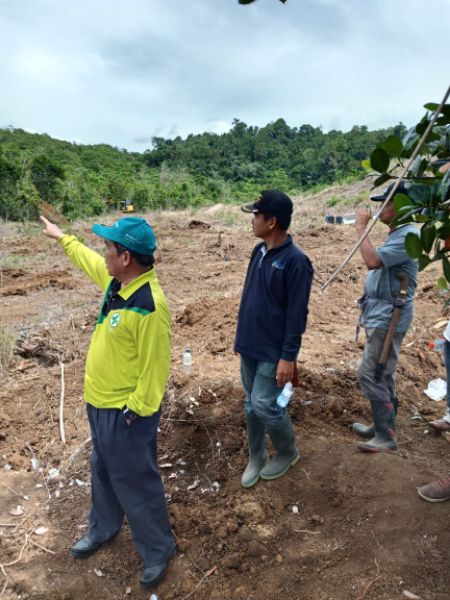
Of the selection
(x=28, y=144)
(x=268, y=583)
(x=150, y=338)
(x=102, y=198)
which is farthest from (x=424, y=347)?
(x=28, y=144)

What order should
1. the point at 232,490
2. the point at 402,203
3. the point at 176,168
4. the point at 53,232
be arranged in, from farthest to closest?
the point at 176,168 < the point at 232,490 < the point at 53,232 < the point at 402,203

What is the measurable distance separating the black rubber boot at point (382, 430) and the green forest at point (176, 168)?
18224 millimetres

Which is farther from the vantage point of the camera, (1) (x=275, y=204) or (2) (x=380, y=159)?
(1) (x=275, y=204)

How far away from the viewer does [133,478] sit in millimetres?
2449

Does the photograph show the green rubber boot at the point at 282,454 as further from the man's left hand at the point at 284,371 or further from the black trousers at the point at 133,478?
the black trousers at the point at 133,478

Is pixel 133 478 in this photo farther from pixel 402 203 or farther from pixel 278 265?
pixel 402 203

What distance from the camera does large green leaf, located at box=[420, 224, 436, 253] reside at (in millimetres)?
1630

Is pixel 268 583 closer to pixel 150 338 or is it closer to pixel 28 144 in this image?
pixel 150 338

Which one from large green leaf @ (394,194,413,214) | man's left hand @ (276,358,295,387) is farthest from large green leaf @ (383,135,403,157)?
man's left hand @ (276,358,295,387)

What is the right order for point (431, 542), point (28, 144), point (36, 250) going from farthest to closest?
point (28, 144) < point (36, 250) < point (431, 542)

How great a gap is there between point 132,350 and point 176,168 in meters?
47.2

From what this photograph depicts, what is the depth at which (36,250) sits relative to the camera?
12875mm

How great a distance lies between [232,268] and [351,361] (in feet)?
17.4

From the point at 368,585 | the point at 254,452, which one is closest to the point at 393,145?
the point at 368,585
